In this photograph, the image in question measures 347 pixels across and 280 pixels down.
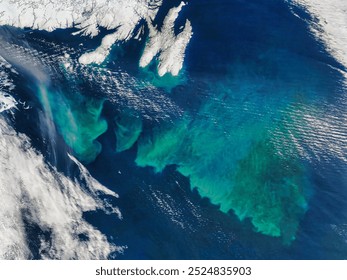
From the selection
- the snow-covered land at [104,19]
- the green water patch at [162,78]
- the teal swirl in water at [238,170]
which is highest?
the snow-covered land at [104,19]

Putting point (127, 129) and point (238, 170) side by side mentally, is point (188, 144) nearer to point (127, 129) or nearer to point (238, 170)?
point (238, 170)

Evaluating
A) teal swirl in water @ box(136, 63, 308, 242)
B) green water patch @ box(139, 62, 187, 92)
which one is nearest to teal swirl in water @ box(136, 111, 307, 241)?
teal swirl in water @ box(136, 63, 308, 242)

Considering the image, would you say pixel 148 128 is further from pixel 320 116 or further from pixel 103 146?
pixel 320 116

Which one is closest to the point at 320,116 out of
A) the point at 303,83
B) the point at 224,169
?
the point at 303,83

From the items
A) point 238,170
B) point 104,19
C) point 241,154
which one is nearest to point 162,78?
point 104,19

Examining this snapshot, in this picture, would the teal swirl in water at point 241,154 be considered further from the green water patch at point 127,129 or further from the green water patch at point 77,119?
the green water patch at point 77,119

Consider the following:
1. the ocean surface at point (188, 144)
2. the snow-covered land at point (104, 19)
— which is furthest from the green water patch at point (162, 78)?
the snow-covered land at point (104, 19)

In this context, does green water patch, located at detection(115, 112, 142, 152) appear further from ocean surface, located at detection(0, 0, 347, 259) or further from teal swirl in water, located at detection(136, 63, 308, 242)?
teal swirl in water, located at detection(136, 63, 308, 242)
